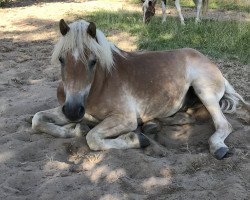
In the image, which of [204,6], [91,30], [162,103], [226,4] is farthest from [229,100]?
[226,4]

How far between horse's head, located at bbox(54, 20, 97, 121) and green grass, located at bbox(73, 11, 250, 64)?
151 inches

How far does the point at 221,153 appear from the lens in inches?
147

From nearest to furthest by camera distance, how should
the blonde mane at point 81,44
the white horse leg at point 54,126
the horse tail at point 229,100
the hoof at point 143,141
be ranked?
the blonde mane at point 81,44 < the hoof at point 143,141 < the white horse leg at point 54,126 < the horse tail at point 229,100

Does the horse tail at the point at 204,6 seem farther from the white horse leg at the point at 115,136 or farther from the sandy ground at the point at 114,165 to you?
the white horse leg at the point at 115,136

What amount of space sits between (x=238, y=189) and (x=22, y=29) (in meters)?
7.52

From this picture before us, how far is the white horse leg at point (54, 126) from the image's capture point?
409 cm

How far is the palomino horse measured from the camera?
12.1 feet

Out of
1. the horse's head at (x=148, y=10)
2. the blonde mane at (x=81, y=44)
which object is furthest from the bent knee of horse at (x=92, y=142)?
the horse's head at (x=148, y=10)

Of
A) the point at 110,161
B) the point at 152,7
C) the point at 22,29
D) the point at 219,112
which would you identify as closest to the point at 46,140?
the point at 110,161

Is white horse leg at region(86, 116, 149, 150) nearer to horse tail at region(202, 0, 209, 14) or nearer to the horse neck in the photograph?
the horse neck

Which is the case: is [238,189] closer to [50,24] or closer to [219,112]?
[219,112]

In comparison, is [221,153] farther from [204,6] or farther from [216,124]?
[204,6]

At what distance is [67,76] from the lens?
3.63 m

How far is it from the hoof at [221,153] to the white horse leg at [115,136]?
0.70m
